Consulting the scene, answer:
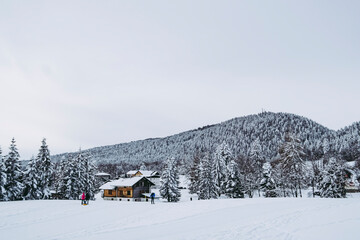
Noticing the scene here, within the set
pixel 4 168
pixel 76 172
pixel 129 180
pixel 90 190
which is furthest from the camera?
pixel 129 180

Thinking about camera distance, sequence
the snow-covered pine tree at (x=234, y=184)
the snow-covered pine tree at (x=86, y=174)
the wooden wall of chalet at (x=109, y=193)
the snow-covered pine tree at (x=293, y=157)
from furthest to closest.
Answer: the wooden wall of chalet at (x=109, y=193) → the snow-covered pine tree at (x=86, y=174) → the snow-covered pine tree at (x=234, y=184) → the snow-covered pine tree at (x=293, y=157)

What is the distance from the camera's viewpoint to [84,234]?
1357cm

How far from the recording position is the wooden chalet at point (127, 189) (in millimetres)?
63469

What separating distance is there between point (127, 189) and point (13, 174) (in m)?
28.5

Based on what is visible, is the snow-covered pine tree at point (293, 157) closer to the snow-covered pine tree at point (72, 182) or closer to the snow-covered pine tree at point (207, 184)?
the snow-covered pine tree at point (207, 184)

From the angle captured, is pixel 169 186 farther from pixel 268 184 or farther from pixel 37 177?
pixel 37 177

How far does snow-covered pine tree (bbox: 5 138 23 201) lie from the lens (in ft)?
134

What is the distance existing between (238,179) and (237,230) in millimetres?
39137

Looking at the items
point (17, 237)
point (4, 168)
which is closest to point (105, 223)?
point (17, 237)

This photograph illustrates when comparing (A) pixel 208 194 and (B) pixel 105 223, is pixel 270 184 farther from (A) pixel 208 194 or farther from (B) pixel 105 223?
(B) pixel 105 223

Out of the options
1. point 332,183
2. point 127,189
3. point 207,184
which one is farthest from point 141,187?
point 332,183

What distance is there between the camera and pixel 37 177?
44594mm

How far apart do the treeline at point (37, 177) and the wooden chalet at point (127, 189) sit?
1064 centimetres

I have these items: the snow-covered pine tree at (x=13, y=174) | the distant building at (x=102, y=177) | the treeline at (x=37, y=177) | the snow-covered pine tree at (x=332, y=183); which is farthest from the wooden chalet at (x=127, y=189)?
the snow-covered pine tree at (x=332, y=183)
